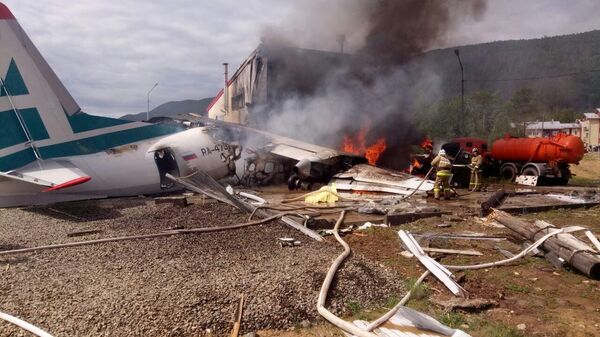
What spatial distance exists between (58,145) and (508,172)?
20.4m

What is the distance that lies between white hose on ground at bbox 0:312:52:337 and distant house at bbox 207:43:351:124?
20386mm

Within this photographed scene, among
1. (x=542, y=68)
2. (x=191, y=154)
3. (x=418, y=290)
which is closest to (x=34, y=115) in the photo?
(x=191, y=154)

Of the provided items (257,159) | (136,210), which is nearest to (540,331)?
(136,210)

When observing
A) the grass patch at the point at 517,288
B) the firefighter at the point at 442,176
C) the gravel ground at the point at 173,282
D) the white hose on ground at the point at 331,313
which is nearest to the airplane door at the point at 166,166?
the gravel ground at the point at 173,282

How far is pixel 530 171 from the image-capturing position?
21.5m

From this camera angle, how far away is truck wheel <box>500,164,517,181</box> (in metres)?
22.6

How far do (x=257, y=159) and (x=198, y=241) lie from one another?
1021 centimetres

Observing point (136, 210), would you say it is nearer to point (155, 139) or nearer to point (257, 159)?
point (155, 139)

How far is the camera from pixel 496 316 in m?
5.48

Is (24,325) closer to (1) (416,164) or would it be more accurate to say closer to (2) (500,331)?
(2) (500,331)

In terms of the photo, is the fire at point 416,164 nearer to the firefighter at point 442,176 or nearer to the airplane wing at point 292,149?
the airplane wing at point 292,149

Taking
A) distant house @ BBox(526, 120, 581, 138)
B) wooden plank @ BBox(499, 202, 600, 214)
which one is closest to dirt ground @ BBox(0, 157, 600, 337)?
wooden plank @ BBox(499, 202, 600, 214)

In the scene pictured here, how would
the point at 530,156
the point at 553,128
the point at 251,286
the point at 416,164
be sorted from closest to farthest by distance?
the point at 251,286, the point at 416,164, the point at 530,156, the point at 553,128

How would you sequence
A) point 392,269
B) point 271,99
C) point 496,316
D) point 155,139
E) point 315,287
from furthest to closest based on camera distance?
point 271,99
point 155,139
point 392,269
point 315,287
point 496,316
